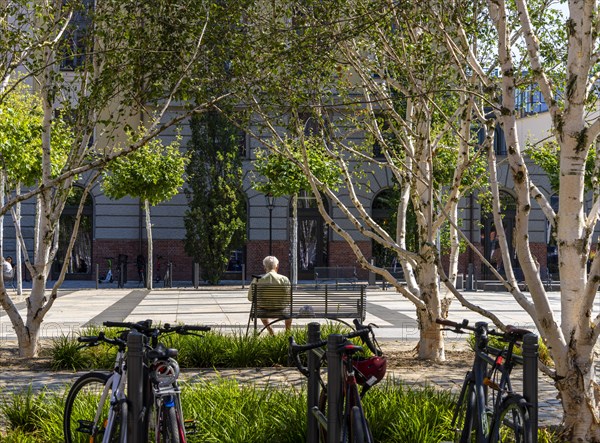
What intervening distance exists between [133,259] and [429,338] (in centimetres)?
2944

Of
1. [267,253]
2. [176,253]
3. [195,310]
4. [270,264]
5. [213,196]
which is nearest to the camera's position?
[270,264]

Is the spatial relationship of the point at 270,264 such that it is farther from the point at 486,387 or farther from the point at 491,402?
the point at 486,387

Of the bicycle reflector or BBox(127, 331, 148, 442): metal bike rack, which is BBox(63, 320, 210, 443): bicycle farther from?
the bicycle reflector

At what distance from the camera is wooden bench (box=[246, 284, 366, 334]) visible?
1457 centimetres

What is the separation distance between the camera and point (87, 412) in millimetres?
6941

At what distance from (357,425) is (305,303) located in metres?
9.82

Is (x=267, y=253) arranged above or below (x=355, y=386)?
above

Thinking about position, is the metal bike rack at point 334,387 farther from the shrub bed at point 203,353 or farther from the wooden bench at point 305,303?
the wooden bench at point 305,303

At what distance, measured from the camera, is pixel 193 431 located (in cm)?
580

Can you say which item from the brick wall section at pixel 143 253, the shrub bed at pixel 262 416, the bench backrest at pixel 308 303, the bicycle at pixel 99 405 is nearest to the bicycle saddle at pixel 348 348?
the bicycle at pixel 99 405

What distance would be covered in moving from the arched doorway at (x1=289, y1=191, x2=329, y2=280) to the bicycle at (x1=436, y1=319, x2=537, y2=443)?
35.4 m

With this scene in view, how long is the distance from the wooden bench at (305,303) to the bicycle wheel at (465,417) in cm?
730

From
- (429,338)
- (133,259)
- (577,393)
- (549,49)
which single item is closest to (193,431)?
(577,393)

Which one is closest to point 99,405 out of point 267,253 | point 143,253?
point 267,253
